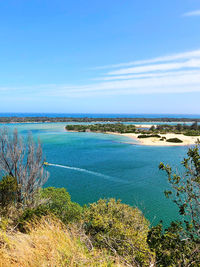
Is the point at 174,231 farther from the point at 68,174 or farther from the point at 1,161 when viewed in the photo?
the point at 68,174

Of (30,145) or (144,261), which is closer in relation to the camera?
(144,261)

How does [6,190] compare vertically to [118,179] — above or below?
above

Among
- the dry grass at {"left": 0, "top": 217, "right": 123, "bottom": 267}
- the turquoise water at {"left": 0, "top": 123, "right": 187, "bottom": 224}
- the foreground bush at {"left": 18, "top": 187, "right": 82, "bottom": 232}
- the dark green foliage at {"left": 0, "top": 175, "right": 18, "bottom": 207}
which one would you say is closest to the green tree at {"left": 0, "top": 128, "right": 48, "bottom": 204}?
the foreground bush at {"left": 18, "top": 187, "right": 82, "bottom": 232}

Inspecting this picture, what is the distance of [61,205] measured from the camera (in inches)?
562

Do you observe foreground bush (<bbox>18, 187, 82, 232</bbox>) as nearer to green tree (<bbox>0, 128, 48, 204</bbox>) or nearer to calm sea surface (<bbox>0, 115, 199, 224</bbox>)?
green tree (<bbox>0, 128, 48, 204</bbox>)

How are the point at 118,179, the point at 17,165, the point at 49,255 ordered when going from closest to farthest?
the point at 49,255 → the point at 17,165 → the point at 118,179

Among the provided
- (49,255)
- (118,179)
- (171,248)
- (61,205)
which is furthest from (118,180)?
(49,255)

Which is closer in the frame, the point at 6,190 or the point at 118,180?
the point at 6,190

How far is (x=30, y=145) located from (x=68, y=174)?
12.1 metres

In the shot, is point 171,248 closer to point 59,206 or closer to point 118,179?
point 59,206

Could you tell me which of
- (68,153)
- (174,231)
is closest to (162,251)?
(174,231)

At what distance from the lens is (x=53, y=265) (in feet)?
14.0

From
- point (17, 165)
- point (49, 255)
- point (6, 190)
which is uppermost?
point (49, 255)

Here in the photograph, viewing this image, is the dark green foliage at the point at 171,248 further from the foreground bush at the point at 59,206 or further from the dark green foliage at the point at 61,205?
the dark green foliage at the point at 61,205
